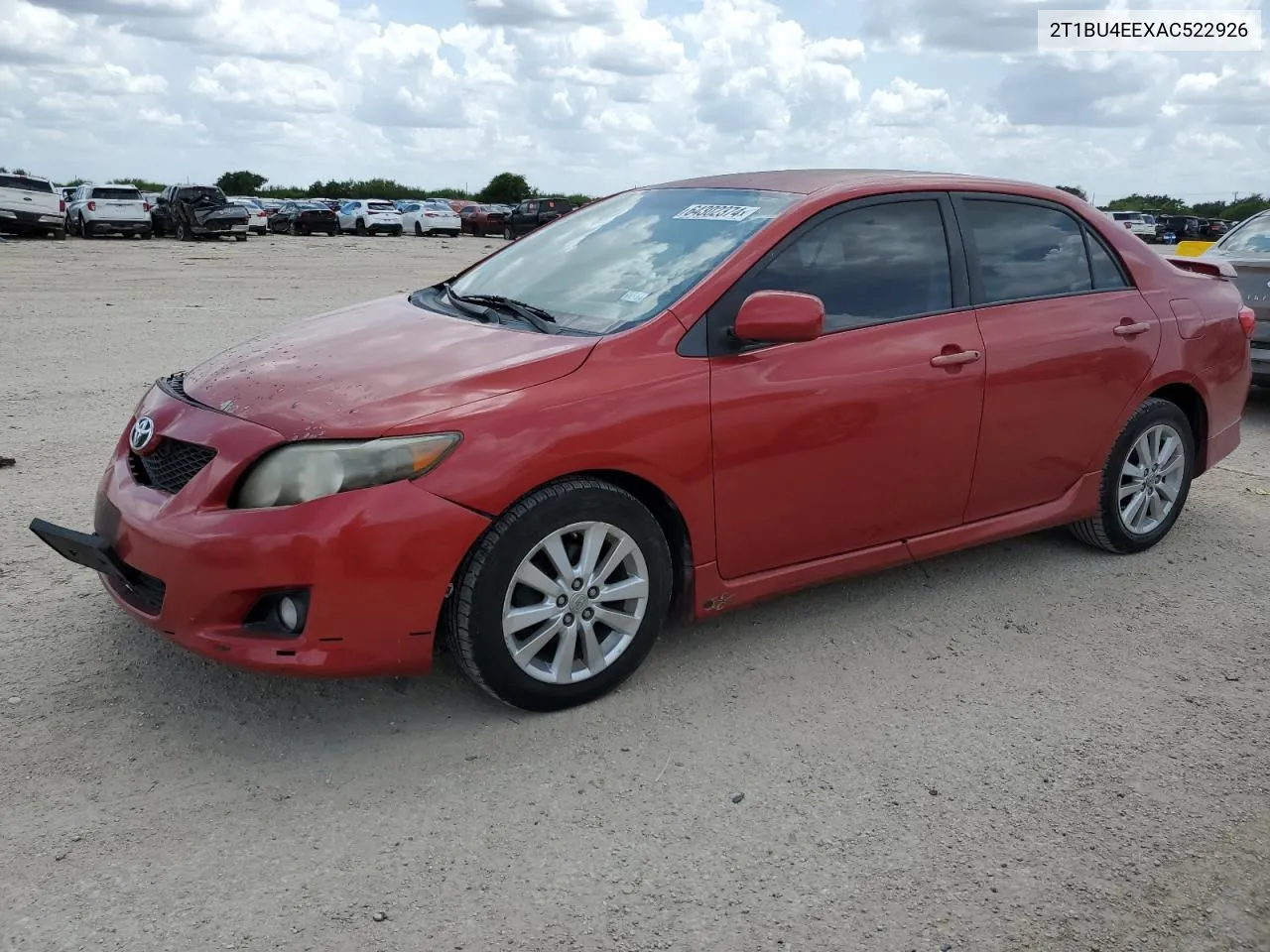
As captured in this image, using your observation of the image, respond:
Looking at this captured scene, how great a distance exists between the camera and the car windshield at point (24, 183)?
99.0 feet

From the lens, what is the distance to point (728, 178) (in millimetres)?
4672

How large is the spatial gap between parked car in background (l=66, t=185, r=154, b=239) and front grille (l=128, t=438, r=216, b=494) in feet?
109

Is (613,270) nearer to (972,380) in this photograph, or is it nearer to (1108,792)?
(972,380)

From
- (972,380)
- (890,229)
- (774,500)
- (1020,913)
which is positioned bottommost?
(1020,913)

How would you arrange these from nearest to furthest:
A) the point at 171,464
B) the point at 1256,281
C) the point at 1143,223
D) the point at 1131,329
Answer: the point at 171,464
the point at 1131,329
the point at 1256,281
the point at 1143,223

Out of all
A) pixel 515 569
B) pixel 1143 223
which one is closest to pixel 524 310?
pixel 515 569

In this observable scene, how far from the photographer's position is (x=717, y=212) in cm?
423

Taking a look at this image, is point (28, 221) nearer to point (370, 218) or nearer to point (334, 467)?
point (370, 218)

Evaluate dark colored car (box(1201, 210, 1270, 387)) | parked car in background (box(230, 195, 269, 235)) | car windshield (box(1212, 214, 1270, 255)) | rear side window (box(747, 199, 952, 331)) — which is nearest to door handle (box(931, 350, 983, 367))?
rear side window (box(747, 199, 952, 331))

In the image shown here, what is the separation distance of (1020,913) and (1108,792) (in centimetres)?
68

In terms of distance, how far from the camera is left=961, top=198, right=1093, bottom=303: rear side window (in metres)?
4.50

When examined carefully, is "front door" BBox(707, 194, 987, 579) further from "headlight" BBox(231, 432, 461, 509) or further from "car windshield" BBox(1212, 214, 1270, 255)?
"car windshield" BBox(1212, 214, 1270, 255)

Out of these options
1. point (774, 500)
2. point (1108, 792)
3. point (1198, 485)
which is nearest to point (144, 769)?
point (774, 500)

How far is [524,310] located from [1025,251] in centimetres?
208
